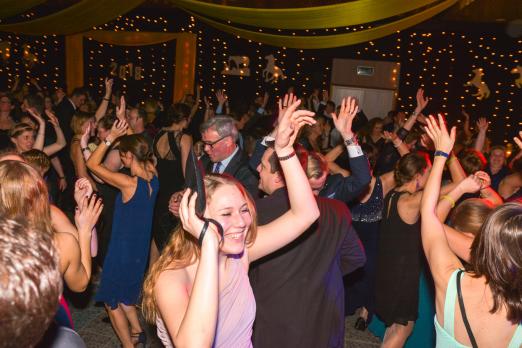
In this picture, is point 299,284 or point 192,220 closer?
point 192,220

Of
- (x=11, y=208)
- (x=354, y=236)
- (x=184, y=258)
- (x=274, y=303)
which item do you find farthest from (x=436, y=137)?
(x=11, y=208)

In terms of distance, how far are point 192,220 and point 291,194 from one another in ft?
1.99

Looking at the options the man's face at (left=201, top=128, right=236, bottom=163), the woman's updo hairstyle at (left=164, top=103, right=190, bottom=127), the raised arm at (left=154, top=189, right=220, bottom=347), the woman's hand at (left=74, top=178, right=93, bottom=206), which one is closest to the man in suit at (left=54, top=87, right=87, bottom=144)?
the woman's updo hairstyle at (left=164, top=103, right=190, bottom=127)

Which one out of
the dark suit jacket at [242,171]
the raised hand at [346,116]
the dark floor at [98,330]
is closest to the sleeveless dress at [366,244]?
the dark floor at [98,330]

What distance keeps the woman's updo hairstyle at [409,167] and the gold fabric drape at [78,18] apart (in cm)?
352

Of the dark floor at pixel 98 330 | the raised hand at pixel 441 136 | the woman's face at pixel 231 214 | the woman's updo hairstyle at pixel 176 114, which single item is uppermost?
the raised hand at pixel 441 136

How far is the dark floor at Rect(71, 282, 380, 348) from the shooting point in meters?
3.58

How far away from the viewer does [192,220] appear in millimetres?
1381

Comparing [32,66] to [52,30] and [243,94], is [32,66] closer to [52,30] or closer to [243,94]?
[243,94]

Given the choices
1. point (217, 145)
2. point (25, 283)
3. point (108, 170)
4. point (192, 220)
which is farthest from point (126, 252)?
point (25, 283)

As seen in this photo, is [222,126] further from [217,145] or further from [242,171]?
[242,171]

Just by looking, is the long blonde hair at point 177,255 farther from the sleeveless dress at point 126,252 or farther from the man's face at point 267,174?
the sleeveless dress at point 126,252

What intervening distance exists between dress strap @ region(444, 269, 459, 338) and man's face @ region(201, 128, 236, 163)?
2.33m

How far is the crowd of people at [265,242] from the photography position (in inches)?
52.2
